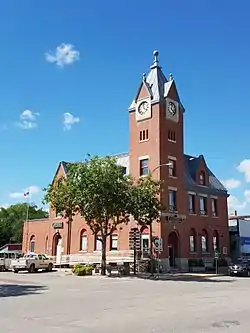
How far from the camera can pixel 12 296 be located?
19.3 m

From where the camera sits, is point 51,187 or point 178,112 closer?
point 51,187

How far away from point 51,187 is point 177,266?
16657mm

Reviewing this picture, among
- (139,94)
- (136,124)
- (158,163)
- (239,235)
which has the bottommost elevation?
(239,235)

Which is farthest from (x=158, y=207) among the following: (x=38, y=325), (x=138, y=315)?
(x=38, y=325)

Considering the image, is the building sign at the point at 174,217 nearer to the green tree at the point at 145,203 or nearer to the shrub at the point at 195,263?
the shrub at the point at 195,263

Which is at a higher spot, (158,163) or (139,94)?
(139,94)

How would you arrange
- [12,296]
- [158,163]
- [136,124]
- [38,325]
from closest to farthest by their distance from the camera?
[38,325], [12,296], [158,163], [136,124]

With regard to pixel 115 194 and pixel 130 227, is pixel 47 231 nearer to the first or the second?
pixel 130 227

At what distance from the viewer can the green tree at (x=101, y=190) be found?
117 feet

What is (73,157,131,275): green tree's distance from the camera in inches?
1407

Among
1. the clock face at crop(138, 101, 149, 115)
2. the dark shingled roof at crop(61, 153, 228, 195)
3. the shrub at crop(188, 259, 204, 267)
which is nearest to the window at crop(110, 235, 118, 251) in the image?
the shrub at crop(188, 259, 204, 267)

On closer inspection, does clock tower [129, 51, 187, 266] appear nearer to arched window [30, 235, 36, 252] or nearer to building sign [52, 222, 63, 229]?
building sign [52, 222, 63, 229]

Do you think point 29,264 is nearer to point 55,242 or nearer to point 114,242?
point 114,242

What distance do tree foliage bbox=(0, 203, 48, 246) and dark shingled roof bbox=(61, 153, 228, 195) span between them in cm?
5006
